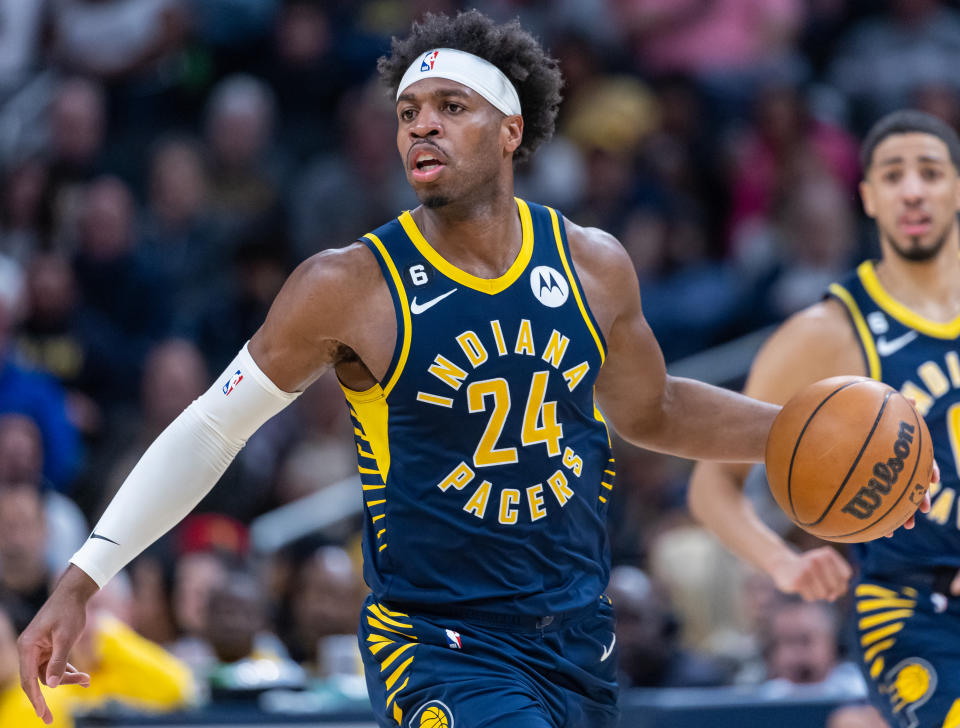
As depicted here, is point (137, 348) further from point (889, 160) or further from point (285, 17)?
point (889, 160)

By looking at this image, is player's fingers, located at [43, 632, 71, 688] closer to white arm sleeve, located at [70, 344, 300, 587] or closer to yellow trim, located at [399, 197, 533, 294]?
white arm sleeve, located at [70, 344, 300, 587]

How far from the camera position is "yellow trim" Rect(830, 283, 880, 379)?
496 centimetres

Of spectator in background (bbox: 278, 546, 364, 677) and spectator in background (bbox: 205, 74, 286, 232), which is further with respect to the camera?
Result: spectator in background (bbox: 205, 74, 286, 232)

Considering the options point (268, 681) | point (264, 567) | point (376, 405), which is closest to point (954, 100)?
point (264, 567)

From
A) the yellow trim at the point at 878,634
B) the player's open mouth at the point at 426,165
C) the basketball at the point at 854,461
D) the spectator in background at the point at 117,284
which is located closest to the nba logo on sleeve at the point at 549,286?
the player's open mouth at the point at 426,165

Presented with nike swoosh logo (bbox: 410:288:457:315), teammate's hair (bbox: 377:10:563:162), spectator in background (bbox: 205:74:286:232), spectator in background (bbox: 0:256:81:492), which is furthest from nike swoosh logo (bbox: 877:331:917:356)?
spectator in background (bbox: 205:74:286:232)

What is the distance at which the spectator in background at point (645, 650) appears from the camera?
7129mm

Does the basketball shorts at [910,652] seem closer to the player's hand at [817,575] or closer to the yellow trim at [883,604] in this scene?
the yellow trim at [883,604]

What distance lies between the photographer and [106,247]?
995 cm

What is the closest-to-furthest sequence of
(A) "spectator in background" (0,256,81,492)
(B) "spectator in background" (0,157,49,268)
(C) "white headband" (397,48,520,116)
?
1. (C) "white headband" (397,48,520,116)
2. (A) "spectator in background" (0,256,81,492)
3. (B) "spectator in background" (0,157,49,268)

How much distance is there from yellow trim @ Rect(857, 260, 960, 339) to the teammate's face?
1662 millimetres

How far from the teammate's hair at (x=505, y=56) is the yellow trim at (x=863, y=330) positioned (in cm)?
131

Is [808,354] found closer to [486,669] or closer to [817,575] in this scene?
[817,575]

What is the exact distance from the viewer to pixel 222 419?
3.96 metres
